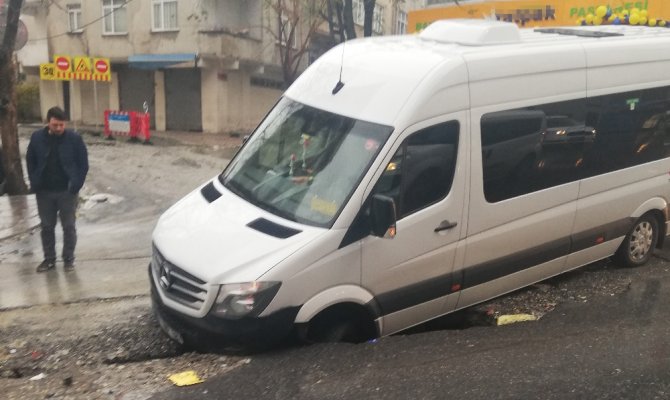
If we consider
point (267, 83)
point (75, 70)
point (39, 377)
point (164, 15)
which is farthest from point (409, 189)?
point (267, 83)

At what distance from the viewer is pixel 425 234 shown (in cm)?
455

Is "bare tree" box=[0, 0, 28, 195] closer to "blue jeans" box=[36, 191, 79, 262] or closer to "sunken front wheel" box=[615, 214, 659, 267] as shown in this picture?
"blue jeans" box=[36, 191, 79, 262]

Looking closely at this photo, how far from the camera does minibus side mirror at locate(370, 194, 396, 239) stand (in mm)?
4094

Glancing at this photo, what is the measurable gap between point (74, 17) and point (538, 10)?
22.2m

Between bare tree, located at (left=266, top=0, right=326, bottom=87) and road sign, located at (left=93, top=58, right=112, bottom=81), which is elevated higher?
bare tree, located at (left=266, top=0, right=326, bottom=87)

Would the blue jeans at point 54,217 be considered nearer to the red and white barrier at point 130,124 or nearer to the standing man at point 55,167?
the standing man at point 55,167

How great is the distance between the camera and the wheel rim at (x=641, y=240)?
253 inches

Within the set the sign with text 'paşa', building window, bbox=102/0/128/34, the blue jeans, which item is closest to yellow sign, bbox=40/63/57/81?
the sign with text 'paşa'

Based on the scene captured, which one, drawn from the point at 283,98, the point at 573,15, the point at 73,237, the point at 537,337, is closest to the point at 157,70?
the point at 573,15

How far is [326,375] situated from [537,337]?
1.78m

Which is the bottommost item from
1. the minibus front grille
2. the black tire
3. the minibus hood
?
the black tire

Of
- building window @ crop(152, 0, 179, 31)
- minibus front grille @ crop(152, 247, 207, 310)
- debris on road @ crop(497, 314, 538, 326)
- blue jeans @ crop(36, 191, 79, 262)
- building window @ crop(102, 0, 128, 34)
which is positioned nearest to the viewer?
minibus front grille @ crop(152, 247, 207, 310)

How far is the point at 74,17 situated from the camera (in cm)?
2898

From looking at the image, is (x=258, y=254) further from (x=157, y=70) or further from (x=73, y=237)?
(x=157, y=70)
